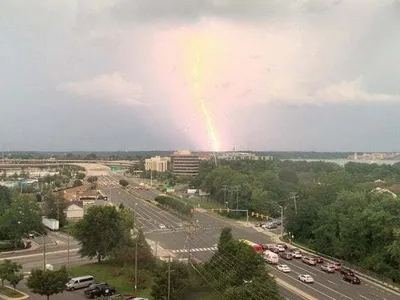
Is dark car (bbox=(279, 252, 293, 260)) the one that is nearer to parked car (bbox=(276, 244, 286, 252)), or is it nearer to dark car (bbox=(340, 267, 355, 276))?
parked car (bbox=(276, 244, 286, 252))

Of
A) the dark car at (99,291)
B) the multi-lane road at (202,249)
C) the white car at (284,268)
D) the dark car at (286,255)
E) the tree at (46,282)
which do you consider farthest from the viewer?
the dark car at (286,255)

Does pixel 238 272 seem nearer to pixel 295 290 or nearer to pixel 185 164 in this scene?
pixel 295 290

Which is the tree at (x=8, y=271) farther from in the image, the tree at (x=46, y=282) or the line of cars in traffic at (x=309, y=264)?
the line of cars in traffic at (x=309, y=264)

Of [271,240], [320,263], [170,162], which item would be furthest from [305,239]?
[170,162]

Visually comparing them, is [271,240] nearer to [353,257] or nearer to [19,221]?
[353,257]

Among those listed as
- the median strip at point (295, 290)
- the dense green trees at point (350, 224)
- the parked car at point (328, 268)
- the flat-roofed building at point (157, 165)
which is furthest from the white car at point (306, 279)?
the flat-roofed building at point (157, 165)

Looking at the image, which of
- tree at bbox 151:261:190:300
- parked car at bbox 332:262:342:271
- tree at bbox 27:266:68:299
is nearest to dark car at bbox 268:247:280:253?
parked car at bbox 332:262:342:271
